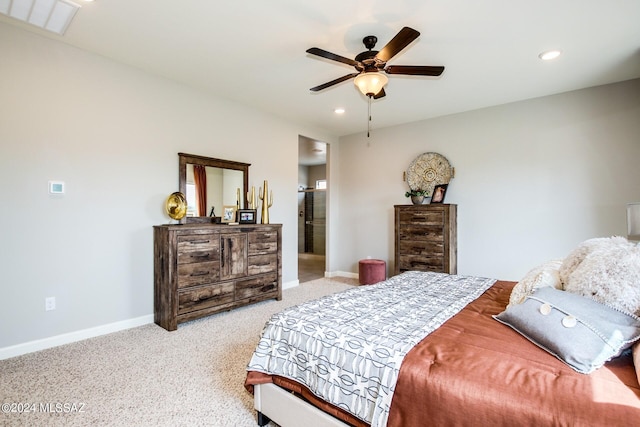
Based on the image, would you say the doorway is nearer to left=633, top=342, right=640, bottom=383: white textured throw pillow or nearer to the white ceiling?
the white ceiling

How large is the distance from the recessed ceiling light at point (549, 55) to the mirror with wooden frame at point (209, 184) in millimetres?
3432

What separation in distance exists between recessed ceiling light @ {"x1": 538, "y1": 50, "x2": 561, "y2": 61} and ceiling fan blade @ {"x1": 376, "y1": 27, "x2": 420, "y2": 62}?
5.48 feet

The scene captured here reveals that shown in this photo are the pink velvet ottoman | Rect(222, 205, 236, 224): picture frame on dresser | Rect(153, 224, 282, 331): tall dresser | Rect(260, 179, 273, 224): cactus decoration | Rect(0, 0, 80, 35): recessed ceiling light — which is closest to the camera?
Rect(0, 0, 80, 35): recessed ceiling light

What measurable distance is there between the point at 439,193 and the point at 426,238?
74 cm

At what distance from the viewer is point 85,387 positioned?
2.02 meters

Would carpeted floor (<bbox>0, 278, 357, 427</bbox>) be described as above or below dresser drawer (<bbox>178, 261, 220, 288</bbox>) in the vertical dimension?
below

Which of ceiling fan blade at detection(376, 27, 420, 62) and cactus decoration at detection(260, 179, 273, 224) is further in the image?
cactus decoration at detection(260, 179, 273, 224)

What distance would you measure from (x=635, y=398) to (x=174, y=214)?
3.50 meters

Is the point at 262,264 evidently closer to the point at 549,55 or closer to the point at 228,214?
the point at 228,214

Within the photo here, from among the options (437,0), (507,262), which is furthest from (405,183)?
(437,0)

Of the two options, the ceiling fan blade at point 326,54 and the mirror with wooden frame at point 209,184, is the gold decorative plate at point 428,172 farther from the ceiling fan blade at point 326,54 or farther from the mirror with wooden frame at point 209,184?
the ceiling fan blade at point 326,54

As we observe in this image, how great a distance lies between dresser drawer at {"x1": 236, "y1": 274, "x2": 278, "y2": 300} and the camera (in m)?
3.62

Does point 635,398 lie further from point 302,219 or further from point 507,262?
point 302,219

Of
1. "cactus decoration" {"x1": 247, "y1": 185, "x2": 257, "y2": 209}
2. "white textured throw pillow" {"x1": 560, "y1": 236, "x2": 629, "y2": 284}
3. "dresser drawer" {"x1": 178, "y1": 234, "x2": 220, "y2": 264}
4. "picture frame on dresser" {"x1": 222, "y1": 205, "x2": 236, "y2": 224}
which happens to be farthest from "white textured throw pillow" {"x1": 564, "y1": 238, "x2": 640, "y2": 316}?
"cactus decoration" {"x1": 247, "y1": 185, "x2": 257, "y2": 209}
